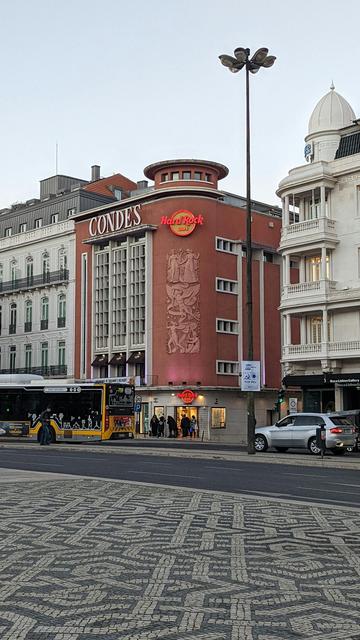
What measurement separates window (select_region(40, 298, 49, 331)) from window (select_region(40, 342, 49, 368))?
145 cm

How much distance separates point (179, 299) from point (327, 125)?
652 inches

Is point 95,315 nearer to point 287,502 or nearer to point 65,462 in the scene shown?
point 65,462

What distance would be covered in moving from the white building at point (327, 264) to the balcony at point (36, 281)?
24.3 m

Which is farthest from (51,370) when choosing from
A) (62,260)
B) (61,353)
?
(62,260)

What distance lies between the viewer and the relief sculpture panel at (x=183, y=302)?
57.4 meters

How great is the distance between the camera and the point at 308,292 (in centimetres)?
4638

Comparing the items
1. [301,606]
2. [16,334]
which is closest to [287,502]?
[301,606]

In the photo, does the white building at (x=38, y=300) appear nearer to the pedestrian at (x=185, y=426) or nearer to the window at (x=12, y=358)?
the window at (x=12, y=358)

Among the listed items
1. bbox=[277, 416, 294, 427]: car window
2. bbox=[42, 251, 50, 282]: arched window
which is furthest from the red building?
bbox=[277, 416, 294, 427]: car window

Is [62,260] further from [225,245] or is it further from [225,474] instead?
[225,474]

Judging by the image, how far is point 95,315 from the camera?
63875 millimetres

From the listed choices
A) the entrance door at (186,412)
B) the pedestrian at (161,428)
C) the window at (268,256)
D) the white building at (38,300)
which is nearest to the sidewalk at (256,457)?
the pedestrian at (161,428)

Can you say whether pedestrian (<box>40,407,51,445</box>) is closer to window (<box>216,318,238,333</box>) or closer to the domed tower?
the domed tower

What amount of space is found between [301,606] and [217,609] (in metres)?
0.69
